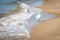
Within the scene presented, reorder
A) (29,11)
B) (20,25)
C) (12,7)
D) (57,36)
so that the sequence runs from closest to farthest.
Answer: (57,36), (20,25), (29,11), (12,7)

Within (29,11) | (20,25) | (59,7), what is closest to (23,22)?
(20,25)

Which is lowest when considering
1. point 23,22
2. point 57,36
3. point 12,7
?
point 57,36

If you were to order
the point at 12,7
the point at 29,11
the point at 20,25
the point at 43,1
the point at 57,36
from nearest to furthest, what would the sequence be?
the point at 57,36, the point at 20,25, the point at 29,11, the point at 12,7, the point at 43,1

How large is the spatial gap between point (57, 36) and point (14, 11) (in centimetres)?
128

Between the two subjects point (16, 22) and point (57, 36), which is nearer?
point (57, 36)

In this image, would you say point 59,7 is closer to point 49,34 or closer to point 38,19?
point 38,19

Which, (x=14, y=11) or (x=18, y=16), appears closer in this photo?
(x=18, y=16)

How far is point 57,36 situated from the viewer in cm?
206

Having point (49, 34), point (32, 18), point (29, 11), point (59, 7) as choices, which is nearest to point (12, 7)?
point (29, 11)

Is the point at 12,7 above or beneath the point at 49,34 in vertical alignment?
above

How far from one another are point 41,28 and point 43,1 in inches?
61.4

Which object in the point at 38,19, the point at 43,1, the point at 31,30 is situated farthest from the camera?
the point at 43,1

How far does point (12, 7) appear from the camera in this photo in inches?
126

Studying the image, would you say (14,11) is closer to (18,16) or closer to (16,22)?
(18,16)
